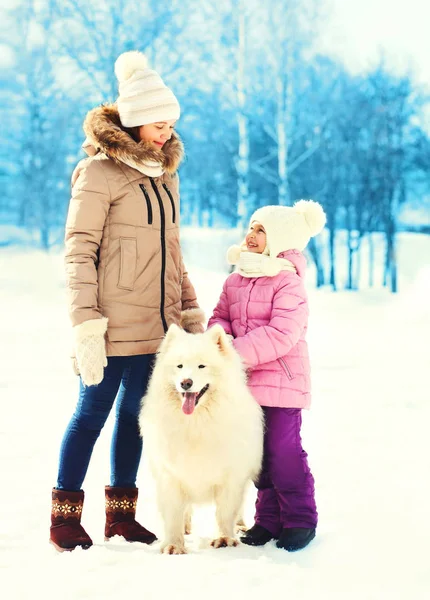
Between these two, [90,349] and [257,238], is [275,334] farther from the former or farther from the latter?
[90,349]

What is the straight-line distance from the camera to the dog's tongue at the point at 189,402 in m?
2.69

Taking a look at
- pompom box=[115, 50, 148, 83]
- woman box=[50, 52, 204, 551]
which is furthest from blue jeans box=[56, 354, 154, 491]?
pompom box=[115, 50, 148, 83]

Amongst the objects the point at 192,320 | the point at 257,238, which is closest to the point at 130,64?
the point at 257,238

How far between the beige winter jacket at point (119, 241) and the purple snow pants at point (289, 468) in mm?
602

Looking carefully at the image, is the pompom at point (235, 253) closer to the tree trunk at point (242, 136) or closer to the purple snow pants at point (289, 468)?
the purple snow pants at point (289, 468)

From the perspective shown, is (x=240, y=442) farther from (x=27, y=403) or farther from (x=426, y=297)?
(x=426, y=297)

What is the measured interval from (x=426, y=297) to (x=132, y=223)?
36.5 feet

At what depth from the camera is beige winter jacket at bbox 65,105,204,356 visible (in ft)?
9.11

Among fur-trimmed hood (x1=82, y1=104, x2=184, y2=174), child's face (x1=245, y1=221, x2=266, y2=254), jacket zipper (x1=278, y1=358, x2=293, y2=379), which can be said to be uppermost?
fur-trimmed hood (x1=82, y1=104, x2=184, y2=174)

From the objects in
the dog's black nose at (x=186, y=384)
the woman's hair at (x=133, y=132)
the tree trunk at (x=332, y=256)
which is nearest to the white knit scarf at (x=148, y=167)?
the woman's hair at (x=133, y=132)

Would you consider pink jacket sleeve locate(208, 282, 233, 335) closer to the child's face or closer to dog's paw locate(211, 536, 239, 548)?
the child's face

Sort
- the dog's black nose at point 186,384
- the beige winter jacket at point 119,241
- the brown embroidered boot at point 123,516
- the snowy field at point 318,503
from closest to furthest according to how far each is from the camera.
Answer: the snowy field at point 318,503, the dog's black nose at point 186,384, the beige winter jacket at point 119,241, the brown embroidered boot at point 123,516

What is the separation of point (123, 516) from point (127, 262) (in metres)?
1.07

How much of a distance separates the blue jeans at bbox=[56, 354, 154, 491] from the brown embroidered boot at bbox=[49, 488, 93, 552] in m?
0.04
